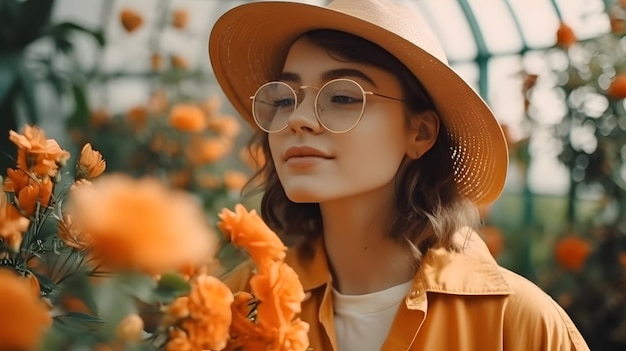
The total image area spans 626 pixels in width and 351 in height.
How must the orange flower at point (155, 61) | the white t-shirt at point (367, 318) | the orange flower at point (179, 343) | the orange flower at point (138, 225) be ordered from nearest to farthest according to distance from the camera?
the orange flower at point (138, 225) < the orange flower at point (179, 343) < the white t-shirt at point (367, 318) < the orange flower at point (155, 61)

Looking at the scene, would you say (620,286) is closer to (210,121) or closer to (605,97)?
(605,97)

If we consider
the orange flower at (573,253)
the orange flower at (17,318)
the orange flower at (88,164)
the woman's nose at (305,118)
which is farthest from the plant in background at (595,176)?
the orange flower at (17,318)

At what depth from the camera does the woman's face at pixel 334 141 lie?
53.7 inches

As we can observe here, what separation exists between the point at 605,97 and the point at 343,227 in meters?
2.26

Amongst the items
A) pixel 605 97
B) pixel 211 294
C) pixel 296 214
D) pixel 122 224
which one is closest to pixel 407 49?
pixel 296 214

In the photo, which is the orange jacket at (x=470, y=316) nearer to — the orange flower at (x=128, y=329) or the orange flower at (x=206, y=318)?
the orange flower at (x=206, y=318)

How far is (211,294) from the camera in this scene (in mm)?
828

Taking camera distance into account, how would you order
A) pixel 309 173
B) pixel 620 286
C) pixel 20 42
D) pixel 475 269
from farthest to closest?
1. pixel 620 286
2. pixel 20 42
3. pixel 475 269
4. pixel 309 173

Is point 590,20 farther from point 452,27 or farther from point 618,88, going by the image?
point 452,27

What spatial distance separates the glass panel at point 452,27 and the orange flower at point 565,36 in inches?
123

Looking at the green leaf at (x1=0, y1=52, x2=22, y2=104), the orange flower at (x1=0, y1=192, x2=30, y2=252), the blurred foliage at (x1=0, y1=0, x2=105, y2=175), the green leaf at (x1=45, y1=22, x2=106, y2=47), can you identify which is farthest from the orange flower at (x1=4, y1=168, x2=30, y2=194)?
the green leaf at (x1=0, y1=52, x2=22, y2=104)

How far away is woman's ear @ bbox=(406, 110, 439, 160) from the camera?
153 centimetres

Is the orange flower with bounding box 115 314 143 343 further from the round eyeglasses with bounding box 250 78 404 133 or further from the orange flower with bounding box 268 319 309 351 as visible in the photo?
the round eyeglasses with bounding box 250 78 404 133

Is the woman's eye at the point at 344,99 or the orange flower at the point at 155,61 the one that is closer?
the woman's eye at the point at 344,99
